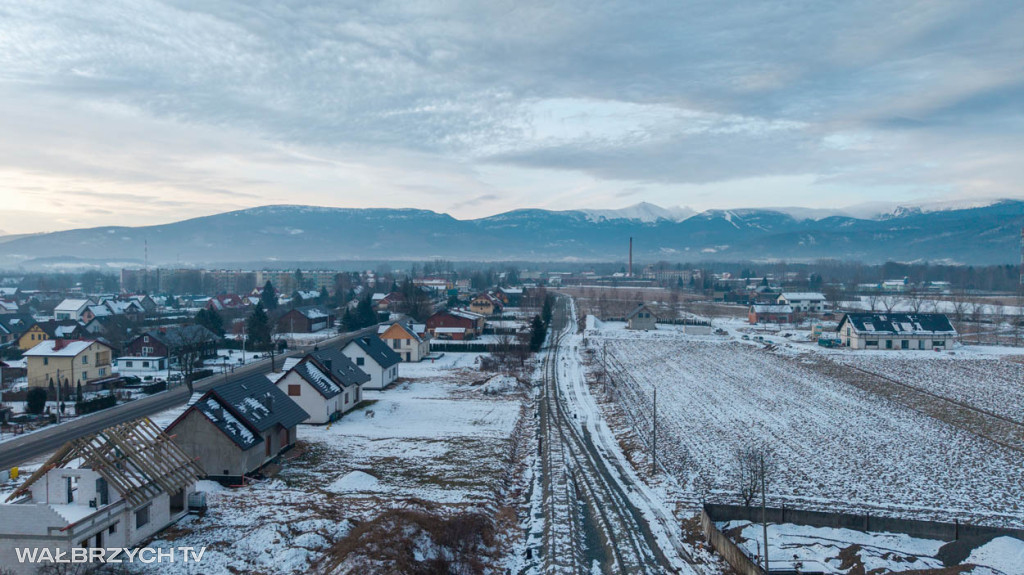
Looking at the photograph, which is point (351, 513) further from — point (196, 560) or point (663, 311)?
point (663, 311)

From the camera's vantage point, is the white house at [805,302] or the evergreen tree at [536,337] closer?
the evergreen tree at [536,337]

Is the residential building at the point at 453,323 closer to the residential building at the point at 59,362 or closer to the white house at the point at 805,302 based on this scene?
the residential building at the point at 59,362

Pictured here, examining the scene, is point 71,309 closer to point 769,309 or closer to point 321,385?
point 321,385

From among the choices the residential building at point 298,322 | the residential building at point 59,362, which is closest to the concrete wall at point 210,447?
the residential building at point 59,362

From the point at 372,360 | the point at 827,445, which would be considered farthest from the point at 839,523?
the point at 372,360

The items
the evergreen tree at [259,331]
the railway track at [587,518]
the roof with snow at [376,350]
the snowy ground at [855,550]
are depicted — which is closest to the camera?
the snowy ground at [855,550]

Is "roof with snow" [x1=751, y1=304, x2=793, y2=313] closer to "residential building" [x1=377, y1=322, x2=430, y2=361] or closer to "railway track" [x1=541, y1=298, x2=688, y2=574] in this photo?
"residential building" [x1=377, y1=322, x2=430, y2=361]

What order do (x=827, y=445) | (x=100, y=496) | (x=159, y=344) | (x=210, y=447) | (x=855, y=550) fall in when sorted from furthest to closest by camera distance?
1. (x=159, y=344)
2. (x=827, y=445)
3. (x=210, y=447)
4. (x=855, y=550)
5. (x=100, y=496)
